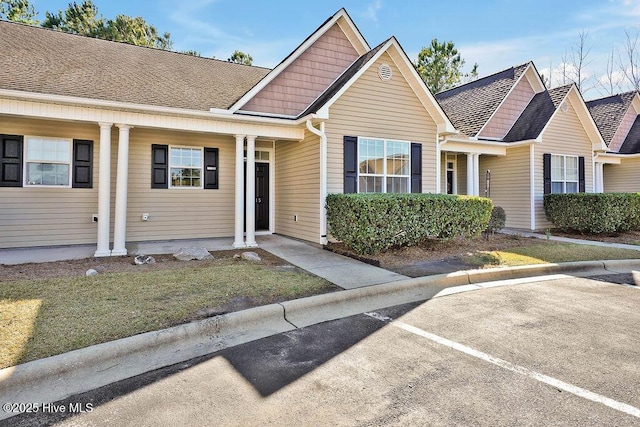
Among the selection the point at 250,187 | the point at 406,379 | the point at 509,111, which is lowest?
the point at 406,379

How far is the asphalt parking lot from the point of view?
2.56 meters

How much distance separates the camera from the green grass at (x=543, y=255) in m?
7.79

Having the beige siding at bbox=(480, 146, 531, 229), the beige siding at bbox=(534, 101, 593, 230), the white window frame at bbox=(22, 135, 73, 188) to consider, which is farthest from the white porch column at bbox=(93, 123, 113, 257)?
the beige siding at bbox=(534, 101, 593, 230)

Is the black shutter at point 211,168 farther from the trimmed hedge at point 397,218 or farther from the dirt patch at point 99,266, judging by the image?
the trimmed hedge at point 397,218

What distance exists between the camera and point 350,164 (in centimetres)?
987

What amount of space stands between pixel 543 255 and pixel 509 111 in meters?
8.85

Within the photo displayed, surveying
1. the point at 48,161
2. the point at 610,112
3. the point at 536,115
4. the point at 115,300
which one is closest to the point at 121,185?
the point at 48,161

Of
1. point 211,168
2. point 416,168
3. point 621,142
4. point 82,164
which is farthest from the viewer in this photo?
point 621,142

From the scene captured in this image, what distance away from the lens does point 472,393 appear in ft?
9.36

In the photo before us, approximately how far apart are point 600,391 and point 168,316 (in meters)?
4.27

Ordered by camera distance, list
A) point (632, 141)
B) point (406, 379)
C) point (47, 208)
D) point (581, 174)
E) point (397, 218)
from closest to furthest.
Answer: point (406, 379) < point (397, 218) < point (47, 208) < point (581, 174) < point (632, 141)

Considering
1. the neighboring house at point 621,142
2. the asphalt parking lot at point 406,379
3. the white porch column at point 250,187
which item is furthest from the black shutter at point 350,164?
the neighboring house at point 621,142

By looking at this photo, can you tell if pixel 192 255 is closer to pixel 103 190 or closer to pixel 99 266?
pixel 99 266

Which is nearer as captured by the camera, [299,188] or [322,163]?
[322,163]
